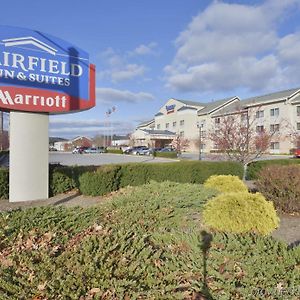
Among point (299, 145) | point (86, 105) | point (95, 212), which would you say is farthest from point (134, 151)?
point (95, 212)

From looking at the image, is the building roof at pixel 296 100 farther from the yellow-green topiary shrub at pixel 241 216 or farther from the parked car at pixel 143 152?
the yellow-green topiary shrub at pixel 241 216

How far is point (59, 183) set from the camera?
33.2 ft

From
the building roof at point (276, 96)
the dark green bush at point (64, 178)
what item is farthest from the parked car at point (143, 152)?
the dark green bush at point (64, 178)

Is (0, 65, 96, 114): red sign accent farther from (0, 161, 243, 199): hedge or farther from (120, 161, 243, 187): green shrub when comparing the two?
(120, 161, 243, 187): green shrub

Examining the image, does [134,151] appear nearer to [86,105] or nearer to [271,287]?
[86,105]

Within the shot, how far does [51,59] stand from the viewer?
8.80 meters

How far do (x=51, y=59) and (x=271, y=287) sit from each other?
828 cm

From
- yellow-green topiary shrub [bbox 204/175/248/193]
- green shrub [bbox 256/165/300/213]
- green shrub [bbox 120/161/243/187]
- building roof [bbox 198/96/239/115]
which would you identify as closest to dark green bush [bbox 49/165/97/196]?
green shrub [bbox 120/161/243/187]

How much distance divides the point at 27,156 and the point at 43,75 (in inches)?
95.6

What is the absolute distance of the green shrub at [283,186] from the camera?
715 centimetres

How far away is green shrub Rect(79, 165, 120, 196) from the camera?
32.5 feet

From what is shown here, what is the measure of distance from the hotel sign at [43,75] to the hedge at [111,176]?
90.3 inches

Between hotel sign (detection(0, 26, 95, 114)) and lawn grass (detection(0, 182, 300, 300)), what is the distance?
481 cm

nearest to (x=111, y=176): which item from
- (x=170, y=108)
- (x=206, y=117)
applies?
(x=206, y=117)
